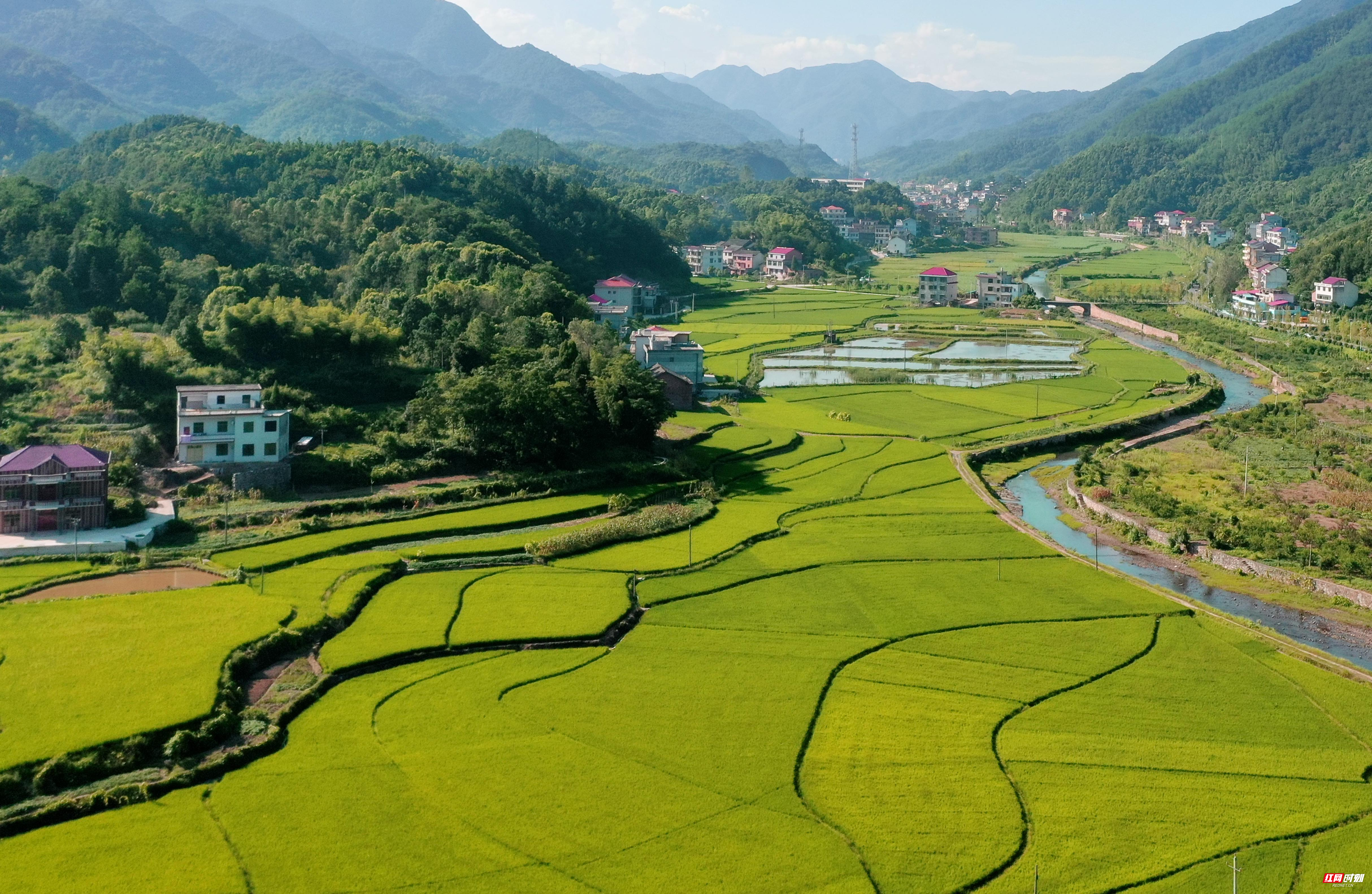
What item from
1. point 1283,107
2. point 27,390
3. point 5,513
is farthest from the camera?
point 1283,107

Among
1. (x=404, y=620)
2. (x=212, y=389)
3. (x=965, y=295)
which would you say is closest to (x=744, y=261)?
(x=965, y=295)

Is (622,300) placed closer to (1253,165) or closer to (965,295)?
(965,295)

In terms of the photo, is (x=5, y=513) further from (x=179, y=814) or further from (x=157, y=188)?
(x=157, y=188)

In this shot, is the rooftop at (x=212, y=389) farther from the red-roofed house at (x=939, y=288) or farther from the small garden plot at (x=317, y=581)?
the red-roofed house at (x=939, y=288)

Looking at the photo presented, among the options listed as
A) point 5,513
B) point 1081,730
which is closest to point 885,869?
point 1081,730

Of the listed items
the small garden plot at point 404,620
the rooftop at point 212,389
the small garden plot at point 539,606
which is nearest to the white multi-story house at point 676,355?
the rooftop at point 212,389

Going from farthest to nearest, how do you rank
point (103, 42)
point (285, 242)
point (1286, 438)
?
point (103, 42), point (285, 242), point (1286, 438)

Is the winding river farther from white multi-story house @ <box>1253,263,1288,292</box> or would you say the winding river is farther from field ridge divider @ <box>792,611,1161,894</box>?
white multi-story house @ <box>1253,263,1288,292</box>
